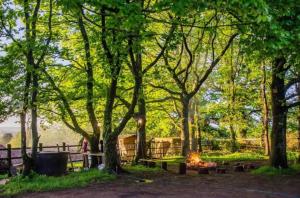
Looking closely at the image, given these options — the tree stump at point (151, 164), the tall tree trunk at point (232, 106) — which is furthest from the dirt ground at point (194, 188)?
the tall tree trunk at point (232, 106)

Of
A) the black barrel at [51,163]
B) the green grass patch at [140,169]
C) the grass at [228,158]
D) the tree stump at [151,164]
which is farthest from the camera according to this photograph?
the grass at [228,158]

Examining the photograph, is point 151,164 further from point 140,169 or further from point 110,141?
point 110,141

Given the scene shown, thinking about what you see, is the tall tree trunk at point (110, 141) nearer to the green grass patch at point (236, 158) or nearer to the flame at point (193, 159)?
the flame at point (193, 159)

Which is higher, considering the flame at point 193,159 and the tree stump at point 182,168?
the flame at point 193,159

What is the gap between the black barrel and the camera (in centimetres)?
1450

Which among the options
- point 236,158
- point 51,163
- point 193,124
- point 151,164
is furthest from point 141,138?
point 193,124

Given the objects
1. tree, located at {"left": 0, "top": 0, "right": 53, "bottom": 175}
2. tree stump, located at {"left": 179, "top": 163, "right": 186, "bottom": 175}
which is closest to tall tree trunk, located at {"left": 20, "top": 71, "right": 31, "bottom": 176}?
tree, located at {"left": 0, "top": 0, "right": 53, "bottom": 175}

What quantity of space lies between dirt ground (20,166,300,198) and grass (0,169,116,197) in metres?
0.57

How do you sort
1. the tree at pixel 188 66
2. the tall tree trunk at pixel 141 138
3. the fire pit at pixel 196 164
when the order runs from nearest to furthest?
the fire pit at pixel 196 164 < the tall tree trunk at pixel 141 138 < the tree at pixel 188 66

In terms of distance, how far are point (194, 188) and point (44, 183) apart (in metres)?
4.57

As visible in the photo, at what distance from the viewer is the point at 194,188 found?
11.4m

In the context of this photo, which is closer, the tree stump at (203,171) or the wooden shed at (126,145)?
the tree stump at (203,171)

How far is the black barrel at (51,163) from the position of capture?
1450 centimetres

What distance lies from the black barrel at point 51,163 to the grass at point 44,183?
1063mm
